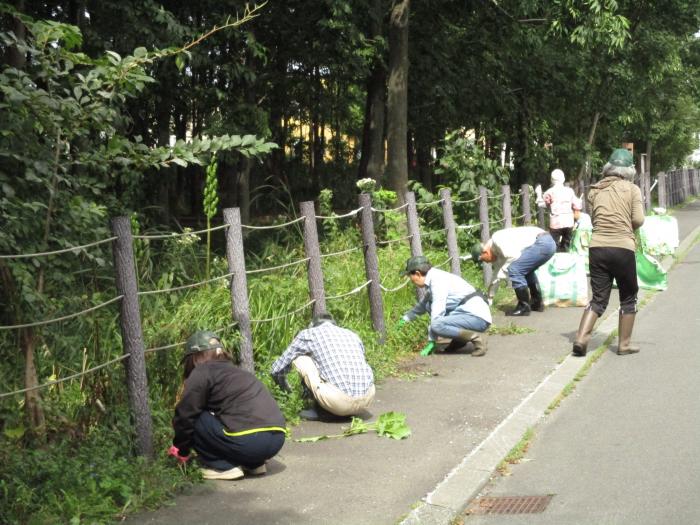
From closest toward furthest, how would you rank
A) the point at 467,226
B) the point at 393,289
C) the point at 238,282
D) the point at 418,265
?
1. the point at 238,282
2. the point at 418,265
3. the point at 393,289
4. the point at 467,226

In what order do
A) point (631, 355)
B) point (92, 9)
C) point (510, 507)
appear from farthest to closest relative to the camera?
1. point (92, 9)
2. point (631, 355)
3. point (510, 507)

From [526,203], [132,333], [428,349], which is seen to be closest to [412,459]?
[132,333]

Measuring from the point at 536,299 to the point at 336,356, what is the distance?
6163mm

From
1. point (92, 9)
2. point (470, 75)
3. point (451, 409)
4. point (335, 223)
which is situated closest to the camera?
point (451, 409)

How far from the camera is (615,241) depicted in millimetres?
10086

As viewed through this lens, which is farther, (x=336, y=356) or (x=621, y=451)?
(x=336, y=356)

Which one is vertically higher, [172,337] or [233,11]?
[233,11]

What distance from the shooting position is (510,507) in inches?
238

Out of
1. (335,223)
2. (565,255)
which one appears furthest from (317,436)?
(565,255)

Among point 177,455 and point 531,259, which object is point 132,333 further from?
point 531,259

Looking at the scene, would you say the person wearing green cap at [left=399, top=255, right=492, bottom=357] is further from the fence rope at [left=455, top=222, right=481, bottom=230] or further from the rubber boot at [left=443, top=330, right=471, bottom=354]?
the fence rope at [left=455, top=222, right=481, bottom=230]

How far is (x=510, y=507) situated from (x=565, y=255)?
7740 mm

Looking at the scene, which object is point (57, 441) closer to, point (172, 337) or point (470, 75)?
point (172, 337)

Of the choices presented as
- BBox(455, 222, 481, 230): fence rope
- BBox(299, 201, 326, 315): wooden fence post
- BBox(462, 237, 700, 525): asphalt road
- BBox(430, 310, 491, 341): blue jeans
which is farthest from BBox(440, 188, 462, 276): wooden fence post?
BBox(299, 201, 326, 315): wooden fence post
